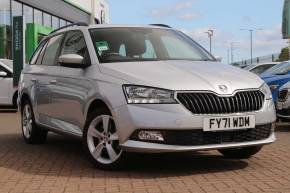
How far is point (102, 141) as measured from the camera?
640 cm

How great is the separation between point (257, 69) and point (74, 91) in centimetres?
1306

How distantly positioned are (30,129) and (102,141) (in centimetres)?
278

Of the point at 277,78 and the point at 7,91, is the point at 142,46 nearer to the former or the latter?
the point at 277,78

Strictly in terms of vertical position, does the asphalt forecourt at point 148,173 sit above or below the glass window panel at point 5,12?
below

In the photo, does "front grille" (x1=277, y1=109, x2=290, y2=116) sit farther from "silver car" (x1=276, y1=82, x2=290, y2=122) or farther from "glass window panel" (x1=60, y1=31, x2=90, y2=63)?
"glass window panel" (x1=60, y1=31, x2=90, y2=63)

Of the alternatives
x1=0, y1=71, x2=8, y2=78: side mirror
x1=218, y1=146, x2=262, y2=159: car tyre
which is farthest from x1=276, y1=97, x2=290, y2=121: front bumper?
x1=0, y1=71, x2=8, y2=78: side mirror

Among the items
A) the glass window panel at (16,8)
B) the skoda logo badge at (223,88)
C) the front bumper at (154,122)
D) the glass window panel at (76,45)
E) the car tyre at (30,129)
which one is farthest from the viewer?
Answer: the glass window panel at (16,8)

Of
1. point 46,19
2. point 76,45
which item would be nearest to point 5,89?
point 76,45

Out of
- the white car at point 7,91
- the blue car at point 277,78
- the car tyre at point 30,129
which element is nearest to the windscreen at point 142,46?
the car tyre at point 30,129

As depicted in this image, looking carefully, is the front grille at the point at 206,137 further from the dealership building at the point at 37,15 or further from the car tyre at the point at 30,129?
the dealership building at the point at 37,15

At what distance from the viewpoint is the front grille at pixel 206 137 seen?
5844 mm

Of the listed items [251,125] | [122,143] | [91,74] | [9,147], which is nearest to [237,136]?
[251,125]

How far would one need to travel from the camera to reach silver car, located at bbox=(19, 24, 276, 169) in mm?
5832

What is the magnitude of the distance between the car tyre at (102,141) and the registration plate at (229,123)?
0.95m
